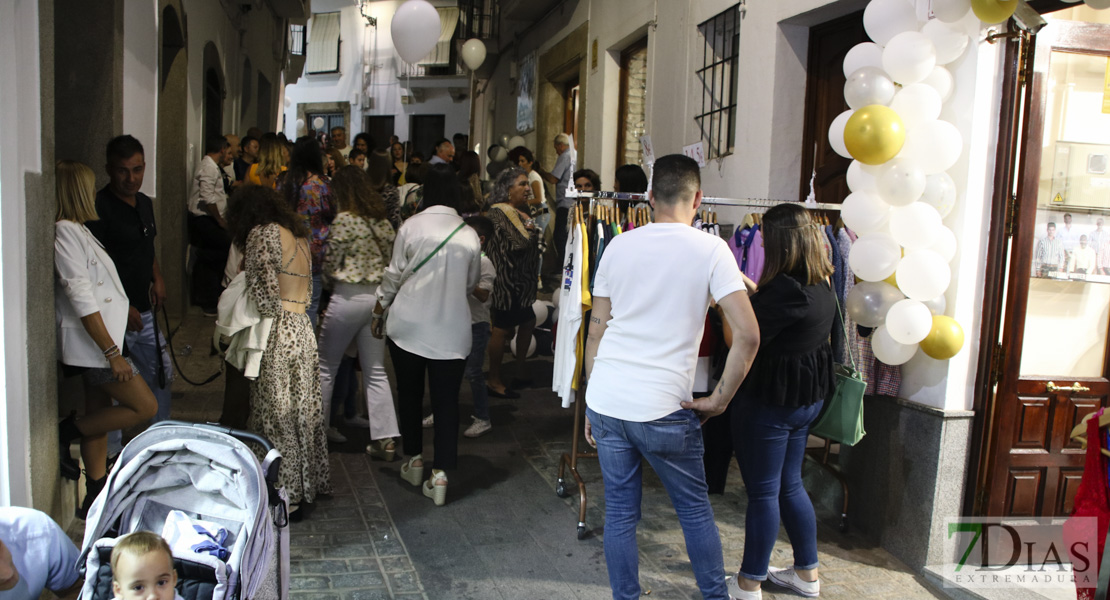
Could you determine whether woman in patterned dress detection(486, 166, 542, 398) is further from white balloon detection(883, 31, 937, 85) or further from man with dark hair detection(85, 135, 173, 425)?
white balloon detection(883, 31, 937, 85)

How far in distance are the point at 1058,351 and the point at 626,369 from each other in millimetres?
2703

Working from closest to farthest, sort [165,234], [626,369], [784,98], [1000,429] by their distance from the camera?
[626,369], [1000,429], [784,98], [165,234]

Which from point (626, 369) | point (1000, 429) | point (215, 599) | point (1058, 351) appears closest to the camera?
point (215, 599)

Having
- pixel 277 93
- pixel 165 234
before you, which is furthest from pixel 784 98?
pixel 277 93

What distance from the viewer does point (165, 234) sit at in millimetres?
8297

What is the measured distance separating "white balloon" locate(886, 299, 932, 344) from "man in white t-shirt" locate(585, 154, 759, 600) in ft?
4.11

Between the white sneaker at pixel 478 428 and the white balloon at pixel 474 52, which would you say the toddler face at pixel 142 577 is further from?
the white balloon at pixel 474 52

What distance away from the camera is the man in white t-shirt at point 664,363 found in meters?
3.00

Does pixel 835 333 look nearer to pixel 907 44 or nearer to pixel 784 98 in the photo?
pixel 907 44

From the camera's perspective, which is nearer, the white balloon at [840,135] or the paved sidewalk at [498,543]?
the paved sidewalk at [498,543]

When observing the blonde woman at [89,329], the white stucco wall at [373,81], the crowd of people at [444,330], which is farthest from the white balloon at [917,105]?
the white stucco wall at [373,81]

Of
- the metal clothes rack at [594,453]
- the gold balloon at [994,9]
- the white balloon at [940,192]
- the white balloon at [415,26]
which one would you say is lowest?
the metal clothes rack at [594,453]

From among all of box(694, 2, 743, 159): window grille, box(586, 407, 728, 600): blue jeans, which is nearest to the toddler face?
box(586, 407, 728, 600): blue jeans

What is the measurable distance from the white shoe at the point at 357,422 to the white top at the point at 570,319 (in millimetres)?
1981
